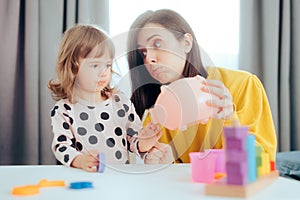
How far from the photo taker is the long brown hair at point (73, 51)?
860 mm

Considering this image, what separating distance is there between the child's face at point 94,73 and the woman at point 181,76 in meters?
0.06

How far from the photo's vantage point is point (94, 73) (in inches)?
31.0

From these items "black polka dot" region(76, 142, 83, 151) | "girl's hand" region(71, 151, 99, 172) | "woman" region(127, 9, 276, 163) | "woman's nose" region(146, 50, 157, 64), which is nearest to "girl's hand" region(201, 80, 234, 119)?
"woman" region(127, 9, 276, 163)

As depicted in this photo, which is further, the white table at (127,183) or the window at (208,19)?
the window at (208,19)

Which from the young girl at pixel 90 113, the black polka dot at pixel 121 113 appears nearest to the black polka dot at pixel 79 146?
the young girl at pixel 90 113

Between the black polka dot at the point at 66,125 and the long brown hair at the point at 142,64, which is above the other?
the long brown hair at the point at 142,64

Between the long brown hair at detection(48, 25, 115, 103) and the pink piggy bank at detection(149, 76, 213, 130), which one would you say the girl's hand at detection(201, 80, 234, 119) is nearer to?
the pink piggy bank at detection(149, 76, 213, 130)

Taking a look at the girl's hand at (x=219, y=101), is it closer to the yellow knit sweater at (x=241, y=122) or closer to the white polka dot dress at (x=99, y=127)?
the yellow knit sweater at (x=241, y=122)

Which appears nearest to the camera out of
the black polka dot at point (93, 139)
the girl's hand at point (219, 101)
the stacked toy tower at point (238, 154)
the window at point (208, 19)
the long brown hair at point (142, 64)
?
the stacked toy tower at point (238, 154)

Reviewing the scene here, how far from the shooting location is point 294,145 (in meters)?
1.58

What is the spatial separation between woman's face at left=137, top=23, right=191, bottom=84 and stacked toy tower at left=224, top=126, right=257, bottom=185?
0.27 meters

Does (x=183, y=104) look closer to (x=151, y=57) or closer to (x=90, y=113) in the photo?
(x=151, y=57)

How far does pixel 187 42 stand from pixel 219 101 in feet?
0.65

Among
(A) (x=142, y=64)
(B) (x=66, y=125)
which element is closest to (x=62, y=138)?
(B) (x=66, y=125)
